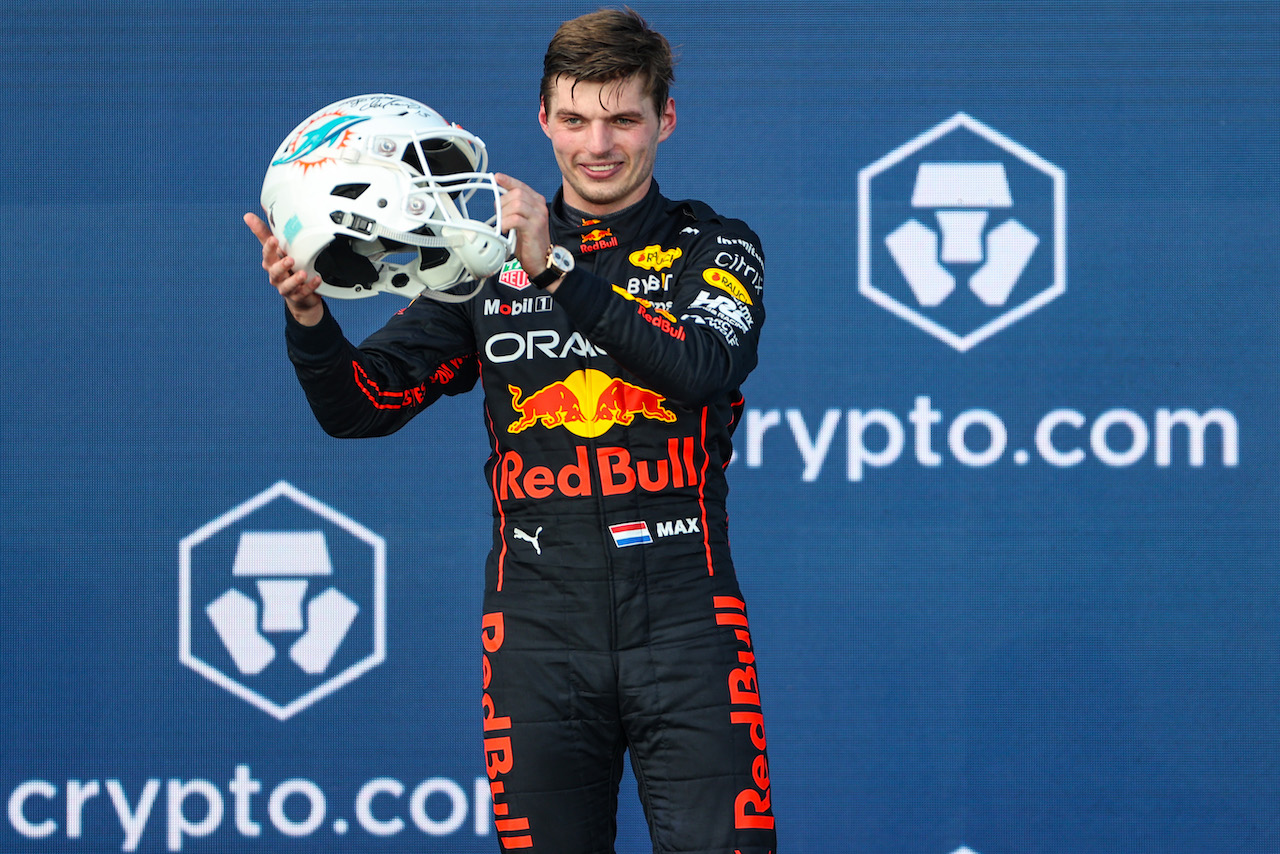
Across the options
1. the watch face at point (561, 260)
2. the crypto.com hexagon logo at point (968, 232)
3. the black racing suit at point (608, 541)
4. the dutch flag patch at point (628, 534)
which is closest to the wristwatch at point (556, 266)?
the watch face at point (561, 260)

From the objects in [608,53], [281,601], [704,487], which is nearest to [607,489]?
[704,487]

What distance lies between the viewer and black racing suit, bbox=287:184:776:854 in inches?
56.6

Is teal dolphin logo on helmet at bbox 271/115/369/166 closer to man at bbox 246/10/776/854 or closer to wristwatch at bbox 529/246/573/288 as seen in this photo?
man at bbox 246/10/776/854

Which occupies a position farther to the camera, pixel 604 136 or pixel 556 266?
pixel 604 136

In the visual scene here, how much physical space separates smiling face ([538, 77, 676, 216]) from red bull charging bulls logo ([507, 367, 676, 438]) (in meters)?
0.24

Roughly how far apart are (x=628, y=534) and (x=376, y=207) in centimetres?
49

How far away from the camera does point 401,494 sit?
2525 millimetres

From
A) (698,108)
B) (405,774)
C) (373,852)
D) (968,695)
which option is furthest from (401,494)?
(968,695)

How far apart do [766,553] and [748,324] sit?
112 centimetres

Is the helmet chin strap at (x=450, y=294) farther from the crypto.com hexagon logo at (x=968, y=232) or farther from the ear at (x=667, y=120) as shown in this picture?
the crypto.com hexagon logo at (x=968, y=232)

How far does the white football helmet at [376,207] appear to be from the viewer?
133 cm

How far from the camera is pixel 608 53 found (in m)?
1.49

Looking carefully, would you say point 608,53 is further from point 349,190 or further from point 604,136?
point 349,190

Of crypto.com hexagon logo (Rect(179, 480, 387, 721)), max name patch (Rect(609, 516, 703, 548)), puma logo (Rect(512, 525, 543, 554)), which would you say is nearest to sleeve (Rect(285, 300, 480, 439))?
puma logo (Rect(512, 525, 543, 554))
